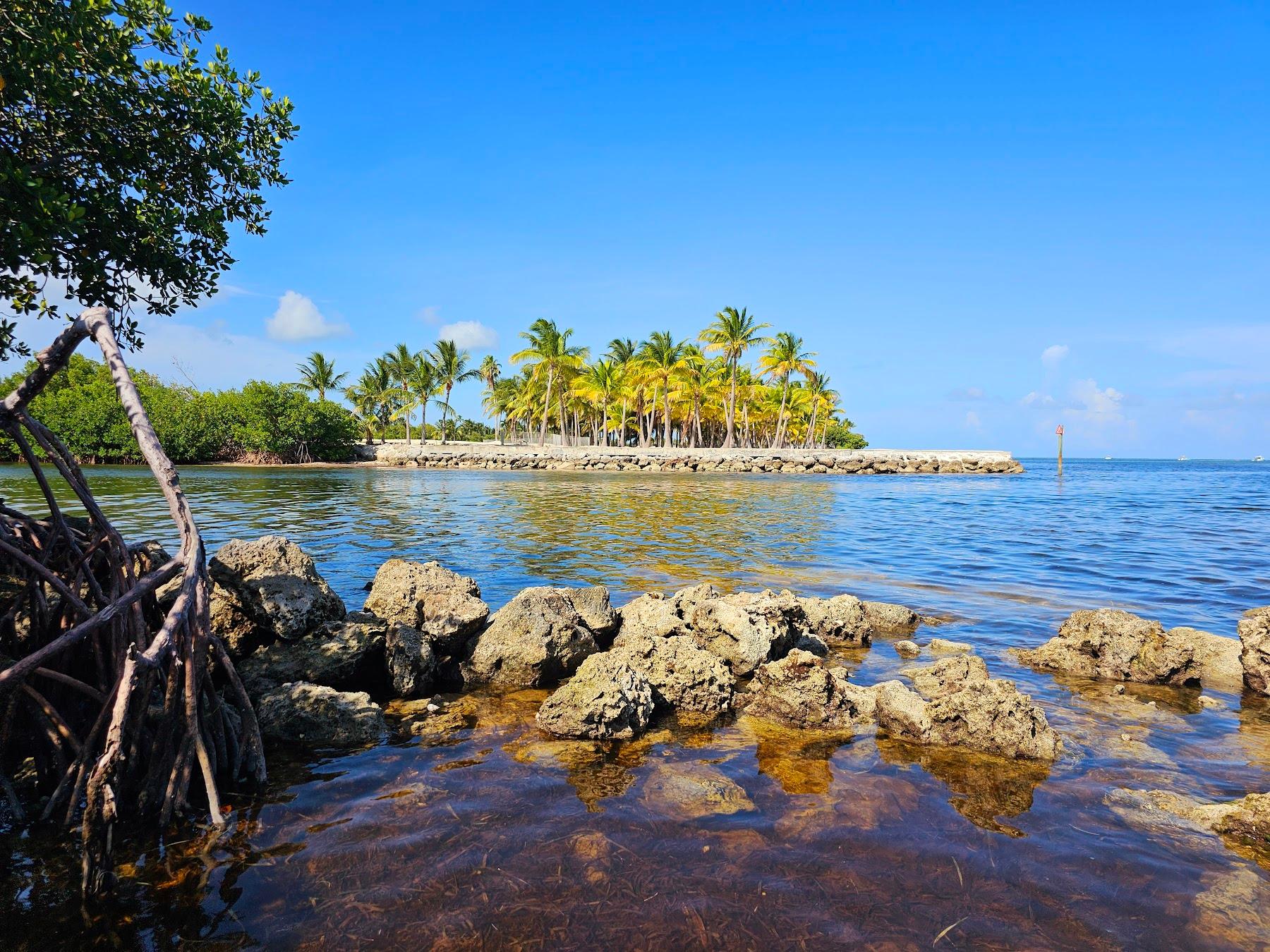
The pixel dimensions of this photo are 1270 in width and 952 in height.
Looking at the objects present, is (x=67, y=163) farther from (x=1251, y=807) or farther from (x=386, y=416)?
(x=386, y=416)

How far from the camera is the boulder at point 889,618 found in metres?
10.7

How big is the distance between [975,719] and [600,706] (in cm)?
357

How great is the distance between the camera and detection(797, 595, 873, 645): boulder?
32.8ft

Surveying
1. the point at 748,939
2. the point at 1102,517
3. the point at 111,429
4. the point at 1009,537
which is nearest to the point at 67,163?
the point at 748,939

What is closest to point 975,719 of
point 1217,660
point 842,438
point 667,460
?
point 1217,660

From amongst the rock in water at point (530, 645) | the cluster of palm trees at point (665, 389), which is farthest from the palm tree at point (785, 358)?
the rock in water at point (530, 645)

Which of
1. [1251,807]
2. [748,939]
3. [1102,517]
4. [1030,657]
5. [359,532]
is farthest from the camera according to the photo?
[1102,517]

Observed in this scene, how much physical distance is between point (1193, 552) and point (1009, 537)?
4.80 meters

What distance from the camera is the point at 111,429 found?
6412 cm

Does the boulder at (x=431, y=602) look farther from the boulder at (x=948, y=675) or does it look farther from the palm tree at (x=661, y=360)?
the palm tree at (x=661, y=360)

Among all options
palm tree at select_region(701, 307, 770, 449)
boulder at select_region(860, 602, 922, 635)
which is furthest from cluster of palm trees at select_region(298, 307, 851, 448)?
boulder at select_region(860, 602, 922, 635)

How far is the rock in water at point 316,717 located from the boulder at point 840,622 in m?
6.19

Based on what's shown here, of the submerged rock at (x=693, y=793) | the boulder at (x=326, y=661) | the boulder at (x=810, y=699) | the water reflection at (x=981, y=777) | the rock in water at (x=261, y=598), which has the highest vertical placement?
the rock in water at (x=261, y=598)

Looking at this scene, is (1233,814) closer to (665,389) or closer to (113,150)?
(113,150)
